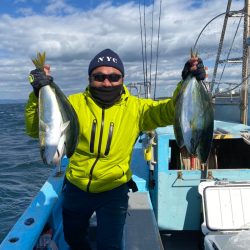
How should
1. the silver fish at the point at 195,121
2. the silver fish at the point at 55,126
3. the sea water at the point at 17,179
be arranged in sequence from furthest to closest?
the sea water at the point at 17,179
the silver fish at the point at 195,121
the silver fish at the point at 55,126

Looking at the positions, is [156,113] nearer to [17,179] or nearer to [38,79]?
[38,79]

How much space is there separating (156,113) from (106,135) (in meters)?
0.44

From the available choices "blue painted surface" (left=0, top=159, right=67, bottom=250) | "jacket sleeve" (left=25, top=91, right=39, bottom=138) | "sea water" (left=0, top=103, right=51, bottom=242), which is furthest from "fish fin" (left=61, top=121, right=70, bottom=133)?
"sea water" (left=0, top=103, right=51, bottom=242)

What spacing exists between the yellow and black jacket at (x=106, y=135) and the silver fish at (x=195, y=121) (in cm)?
37

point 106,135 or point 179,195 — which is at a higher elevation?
point 106,135

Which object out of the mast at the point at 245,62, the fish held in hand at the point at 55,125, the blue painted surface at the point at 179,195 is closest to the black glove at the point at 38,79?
the fish held in hand at the point at 55,125

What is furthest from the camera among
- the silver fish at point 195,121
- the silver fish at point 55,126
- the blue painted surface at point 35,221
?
the blue painted surface at point 35,221

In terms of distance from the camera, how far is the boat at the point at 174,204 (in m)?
3.53

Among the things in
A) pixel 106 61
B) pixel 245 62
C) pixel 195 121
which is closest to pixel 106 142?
pixel 106 61

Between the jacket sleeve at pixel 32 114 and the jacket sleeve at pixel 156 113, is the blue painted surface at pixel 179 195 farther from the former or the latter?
the jacket sleeve at pixel 32 114

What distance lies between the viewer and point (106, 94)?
2.86m

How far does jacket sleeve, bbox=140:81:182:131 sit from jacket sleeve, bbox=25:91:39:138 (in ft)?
2.99

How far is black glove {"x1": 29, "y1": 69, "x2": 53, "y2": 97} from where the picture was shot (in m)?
2.38

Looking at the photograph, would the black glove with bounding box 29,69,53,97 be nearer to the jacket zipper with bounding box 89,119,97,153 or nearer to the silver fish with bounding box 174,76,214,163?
the jacket zipper with bounding box 89,119,97,153
